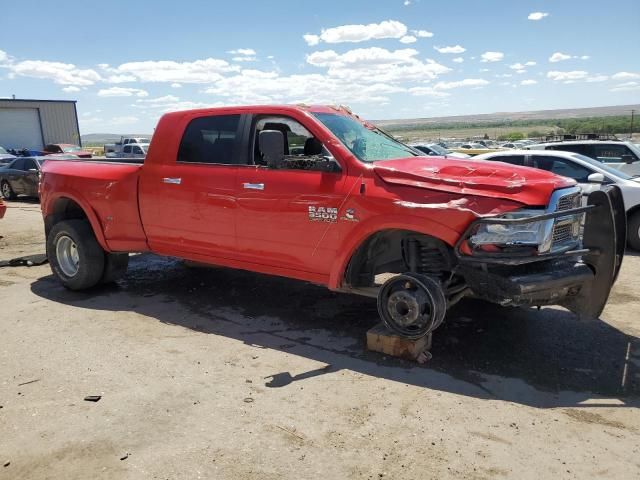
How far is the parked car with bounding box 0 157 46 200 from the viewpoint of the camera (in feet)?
55.7

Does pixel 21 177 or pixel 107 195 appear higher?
pixel 107 195

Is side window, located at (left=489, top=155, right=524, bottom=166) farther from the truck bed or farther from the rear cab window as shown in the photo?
the truck bed

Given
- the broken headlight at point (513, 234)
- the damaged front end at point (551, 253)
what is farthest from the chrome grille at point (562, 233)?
the broken headlight at point (513, 234)

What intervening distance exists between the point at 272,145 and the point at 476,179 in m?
1.74

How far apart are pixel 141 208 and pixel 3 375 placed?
7.33ft

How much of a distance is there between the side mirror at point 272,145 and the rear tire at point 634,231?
21.7 feet

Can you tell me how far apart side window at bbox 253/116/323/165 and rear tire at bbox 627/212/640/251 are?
20.5 feet

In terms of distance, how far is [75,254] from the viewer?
6.72 meters

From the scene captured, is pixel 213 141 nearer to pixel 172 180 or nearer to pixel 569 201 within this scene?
pixel 172 180

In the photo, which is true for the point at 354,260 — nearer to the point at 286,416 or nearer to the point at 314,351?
the point at 314,351

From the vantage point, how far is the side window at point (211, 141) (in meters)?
5.38

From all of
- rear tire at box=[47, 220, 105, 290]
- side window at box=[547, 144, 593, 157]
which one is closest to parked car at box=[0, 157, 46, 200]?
rear tire at box=[47, 220, 105, 290]

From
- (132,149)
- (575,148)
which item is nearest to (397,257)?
(575,148)

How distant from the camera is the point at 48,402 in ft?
12.6
